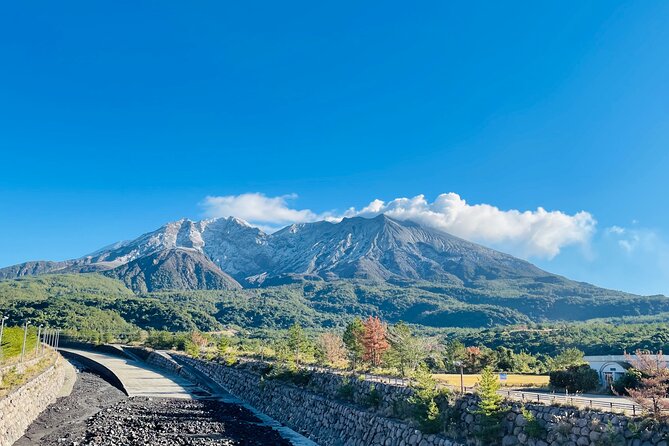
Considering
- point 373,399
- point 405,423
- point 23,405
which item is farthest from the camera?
point 23,405

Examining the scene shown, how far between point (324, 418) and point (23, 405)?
19.5 m

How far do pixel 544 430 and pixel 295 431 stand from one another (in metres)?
18.9

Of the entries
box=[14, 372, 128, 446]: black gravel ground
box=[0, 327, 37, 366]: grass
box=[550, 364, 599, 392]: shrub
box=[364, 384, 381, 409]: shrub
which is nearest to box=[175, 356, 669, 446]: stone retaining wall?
box=[364, 384, 381, 409]: shrub

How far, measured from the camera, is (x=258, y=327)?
628 ft

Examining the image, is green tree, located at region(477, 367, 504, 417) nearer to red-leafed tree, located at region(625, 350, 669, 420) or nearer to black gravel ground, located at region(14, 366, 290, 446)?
red-leafed tree, located at region(625, 350, 669, 420)

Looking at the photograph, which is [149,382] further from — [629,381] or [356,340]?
[629,381]

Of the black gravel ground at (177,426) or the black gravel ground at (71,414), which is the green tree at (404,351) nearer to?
the black gravel ground at (177,426)

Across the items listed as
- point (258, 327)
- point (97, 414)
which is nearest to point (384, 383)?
point (97, 414)

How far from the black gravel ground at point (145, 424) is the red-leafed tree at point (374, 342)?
14163mm

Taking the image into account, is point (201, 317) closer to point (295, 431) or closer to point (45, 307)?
point (45, 307)

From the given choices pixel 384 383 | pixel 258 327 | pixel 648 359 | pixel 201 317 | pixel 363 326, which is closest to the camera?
pixel 648 359

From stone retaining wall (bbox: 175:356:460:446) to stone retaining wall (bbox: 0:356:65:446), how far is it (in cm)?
1568

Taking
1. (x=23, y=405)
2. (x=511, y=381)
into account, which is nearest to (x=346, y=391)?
(x=511, y=381)

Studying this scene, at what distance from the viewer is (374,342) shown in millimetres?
47875
